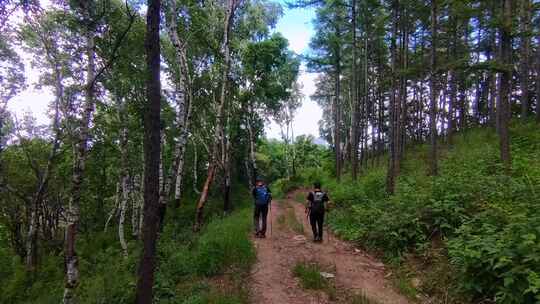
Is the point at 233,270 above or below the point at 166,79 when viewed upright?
below

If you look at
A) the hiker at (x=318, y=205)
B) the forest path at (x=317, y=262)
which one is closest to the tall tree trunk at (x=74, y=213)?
the forest path at (x=317, y=262)

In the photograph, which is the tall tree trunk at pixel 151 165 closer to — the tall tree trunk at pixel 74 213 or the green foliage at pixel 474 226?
the tall tree trunk at pixel 74 213

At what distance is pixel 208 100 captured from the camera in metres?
18.7

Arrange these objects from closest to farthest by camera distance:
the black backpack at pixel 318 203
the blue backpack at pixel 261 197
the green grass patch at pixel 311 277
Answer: the green grass patch at pixel 311 277 < the black backpack at pixel 318 203 < the blue backpack at pixel 261 197

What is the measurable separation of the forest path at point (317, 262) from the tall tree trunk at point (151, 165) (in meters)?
1.97

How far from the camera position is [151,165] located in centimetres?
509

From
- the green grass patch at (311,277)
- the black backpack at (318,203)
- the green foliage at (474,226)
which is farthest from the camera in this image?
the black backpack at (318,203)

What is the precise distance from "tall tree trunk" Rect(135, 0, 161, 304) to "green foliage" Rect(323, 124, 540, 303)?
535 centimetres

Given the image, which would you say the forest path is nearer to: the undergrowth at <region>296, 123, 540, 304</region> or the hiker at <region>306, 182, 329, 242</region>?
the undergrowth at <region>296, 123, 540, 304</region>

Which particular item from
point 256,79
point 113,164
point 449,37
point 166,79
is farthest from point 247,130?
point 449,37

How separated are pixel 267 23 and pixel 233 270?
57.0 ft

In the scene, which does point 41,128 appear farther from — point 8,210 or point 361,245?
point 361,245

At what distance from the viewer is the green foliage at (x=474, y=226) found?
440cm

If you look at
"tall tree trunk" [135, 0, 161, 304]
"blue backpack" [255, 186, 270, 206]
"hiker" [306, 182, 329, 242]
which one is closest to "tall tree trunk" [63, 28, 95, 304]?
"tall tree trunk" [135, 0, 161, 304]
